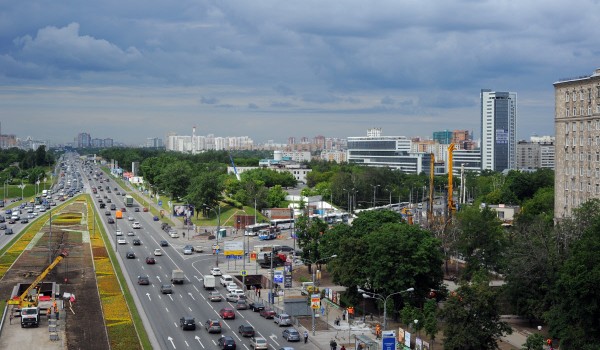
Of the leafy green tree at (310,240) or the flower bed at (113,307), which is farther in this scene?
the leafy green tree at (310,240)

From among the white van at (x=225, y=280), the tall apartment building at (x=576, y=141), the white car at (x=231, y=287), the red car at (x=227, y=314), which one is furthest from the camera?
the tall apartment building at (x=576, y=141)

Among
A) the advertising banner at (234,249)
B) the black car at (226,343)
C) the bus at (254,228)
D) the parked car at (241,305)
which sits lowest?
the parked car at (241,305)

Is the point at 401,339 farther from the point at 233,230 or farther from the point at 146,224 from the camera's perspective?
the point at 146,224

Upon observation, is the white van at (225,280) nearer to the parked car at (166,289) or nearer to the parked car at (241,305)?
the parked car at (166,289)

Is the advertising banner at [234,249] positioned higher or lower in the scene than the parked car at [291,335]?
higher

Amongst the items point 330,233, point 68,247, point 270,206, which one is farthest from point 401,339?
point 270,206

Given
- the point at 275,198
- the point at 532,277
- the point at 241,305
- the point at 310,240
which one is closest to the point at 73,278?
the point at 241,305

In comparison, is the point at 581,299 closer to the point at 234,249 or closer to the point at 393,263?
the point at 393,263

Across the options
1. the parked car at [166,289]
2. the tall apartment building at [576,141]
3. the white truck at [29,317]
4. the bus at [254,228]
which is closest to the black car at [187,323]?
the white truck at [29,317]
